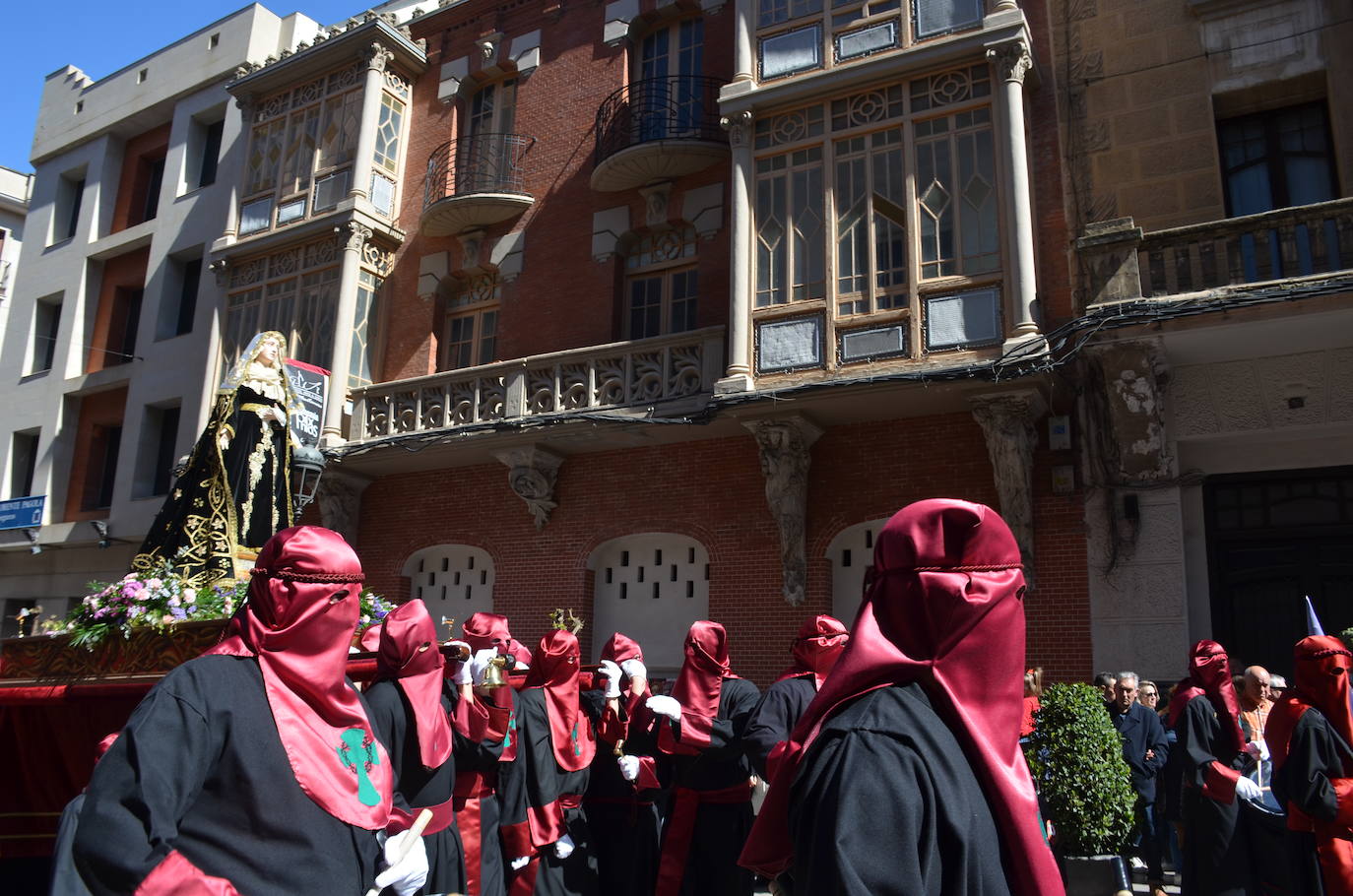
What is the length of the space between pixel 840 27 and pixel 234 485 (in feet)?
35.2

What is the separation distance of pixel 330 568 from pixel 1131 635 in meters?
10.5

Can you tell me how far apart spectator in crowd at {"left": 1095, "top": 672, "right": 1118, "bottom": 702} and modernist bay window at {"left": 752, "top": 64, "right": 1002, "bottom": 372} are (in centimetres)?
409

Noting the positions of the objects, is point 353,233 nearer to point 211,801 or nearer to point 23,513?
point 23,513

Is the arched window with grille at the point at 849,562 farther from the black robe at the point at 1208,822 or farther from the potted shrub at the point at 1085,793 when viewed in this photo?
the potted shrub at the point at 1085,793

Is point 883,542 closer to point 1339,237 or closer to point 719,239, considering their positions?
point 1339,237

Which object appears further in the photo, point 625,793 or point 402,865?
point 625,793

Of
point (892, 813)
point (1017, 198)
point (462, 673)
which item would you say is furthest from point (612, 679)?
point (1017, 198)

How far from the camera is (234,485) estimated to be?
22.9ft

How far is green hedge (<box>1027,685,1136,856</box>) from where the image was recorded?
21.6ft

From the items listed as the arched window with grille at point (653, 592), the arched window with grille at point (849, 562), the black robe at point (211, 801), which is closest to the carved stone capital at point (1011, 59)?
the arched window with grille at point (849, 562)

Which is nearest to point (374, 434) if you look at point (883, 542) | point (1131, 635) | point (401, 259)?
point (401, 259)

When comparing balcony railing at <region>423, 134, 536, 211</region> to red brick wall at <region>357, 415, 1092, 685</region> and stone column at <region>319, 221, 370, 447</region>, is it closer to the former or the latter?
stone column at <region>319, 221, 370, 447</region>

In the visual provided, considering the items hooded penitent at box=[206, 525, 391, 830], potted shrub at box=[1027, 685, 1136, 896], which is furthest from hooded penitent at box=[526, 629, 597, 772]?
hooded penitent at box=[206, 525, 391, 830]

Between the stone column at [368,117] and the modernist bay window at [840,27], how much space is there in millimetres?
7956
